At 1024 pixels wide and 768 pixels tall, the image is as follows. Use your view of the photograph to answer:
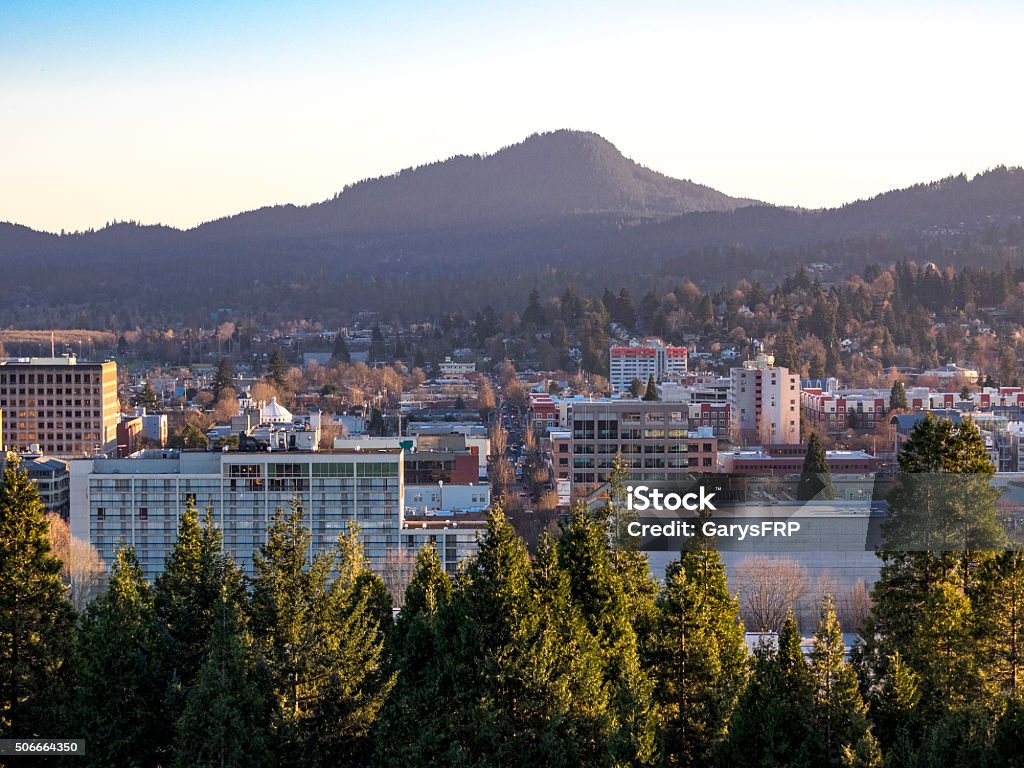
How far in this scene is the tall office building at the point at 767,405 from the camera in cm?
5569

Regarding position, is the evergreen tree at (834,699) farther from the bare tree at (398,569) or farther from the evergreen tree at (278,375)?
the evergreen tree at (278,375)

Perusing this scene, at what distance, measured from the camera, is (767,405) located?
56469 mm

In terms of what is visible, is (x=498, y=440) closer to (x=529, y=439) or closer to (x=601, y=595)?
(x=529, y=439)

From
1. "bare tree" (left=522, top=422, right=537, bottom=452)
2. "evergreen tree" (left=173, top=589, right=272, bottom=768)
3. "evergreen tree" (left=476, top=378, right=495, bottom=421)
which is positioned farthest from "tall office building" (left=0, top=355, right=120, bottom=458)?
"evergreen tree" (left=173, top=589, right=272, bottom=768)

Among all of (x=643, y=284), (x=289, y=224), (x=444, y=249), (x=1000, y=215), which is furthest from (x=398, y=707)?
(x=289, y=224)

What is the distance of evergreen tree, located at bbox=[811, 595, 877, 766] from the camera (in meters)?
14.0

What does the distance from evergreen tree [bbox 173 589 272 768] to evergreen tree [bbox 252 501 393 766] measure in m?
0.25

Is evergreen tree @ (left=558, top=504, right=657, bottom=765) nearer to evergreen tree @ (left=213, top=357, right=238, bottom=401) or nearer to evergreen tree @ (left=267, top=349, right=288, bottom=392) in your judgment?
evergreen tree @ (left=213, top=357, right=238, bottom=401)

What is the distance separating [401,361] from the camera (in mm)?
83125

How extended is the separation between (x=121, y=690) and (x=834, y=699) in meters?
6.27

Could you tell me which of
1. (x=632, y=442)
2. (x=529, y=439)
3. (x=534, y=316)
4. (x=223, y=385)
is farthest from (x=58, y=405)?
(x=534, y=316)

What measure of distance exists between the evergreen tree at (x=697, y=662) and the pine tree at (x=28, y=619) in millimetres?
5536

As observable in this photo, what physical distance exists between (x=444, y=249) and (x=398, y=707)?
138 meters

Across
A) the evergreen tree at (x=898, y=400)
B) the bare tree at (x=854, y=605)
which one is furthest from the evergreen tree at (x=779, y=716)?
the evergreen tree at (x=898, y=400)
